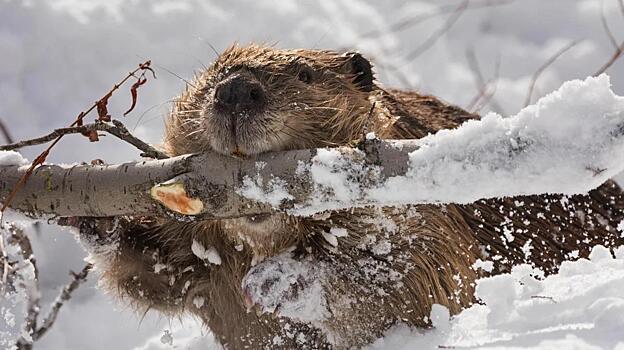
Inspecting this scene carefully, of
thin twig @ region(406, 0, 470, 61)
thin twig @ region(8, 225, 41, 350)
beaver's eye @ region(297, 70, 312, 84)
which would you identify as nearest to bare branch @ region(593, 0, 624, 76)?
Answer: thin twig @ region(406, 0, 470, 61)

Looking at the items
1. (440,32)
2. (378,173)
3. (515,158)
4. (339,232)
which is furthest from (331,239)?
(440,32)

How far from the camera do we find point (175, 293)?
2.60 m

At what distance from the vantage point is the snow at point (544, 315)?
5.24 feet

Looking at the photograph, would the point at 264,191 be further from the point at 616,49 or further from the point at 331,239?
the point at 616,49

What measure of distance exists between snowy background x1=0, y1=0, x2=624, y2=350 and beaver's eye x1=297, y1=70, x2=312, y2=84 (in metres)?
0.86

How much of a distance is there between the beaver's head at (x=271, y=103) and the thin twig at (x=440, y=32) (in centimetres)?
263

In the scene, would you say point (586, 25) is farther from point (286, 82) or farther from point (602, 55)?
point (286, 82)

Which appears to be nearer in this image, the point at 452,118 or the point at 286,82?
the point at 286,82

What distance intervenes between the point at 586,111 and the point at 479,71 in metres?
3.74

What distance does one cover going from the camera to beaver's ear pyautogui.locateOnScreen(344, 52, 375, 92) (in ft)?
8.74

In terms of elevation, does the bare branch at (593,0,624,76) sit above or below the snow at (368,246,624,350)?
above

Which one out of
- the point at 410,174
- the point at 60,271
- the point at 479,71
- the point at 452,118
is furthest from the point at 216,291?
the point at 479,71

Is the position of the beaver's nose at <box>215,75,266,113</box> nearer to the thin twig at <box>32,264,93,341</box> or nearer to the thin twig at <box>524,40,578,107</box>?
the thin twig at <box>32,264,93,341</box>

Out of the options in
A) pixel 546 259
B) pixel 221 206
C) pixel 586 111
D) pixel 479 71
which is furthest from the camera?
pixel 479 71
